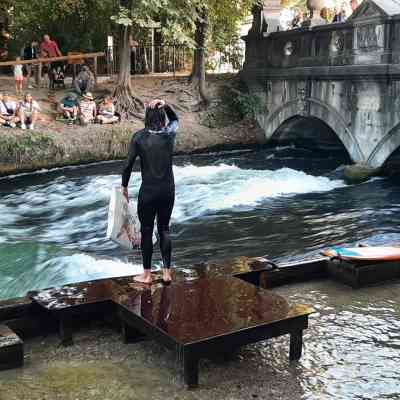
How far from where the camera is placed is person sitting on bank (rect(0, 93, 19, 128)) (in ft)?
62.1

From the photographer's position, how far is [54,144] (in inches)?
752

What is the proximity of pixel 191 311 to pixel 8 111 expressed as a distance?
15.5 metres

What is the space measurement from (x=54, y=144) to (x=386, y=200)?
9.64 metres

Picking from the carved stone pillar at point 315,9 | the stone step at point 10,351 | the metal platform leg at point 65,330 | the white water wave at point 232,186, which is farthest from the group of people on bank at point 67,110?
the stone step at point 10,351

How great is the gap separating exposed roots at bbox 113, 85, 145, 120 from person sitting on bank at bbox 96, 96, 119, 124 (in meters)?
0.43

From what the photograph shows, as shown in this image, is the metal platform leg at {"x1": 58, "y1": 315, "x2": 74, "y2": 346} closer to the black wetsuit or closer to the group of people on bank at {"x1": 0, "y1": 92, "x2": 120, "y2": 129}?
the black wetsuit

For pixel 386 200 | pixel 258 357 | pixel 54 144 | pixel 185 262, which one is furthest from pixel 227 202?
pixel 258 357

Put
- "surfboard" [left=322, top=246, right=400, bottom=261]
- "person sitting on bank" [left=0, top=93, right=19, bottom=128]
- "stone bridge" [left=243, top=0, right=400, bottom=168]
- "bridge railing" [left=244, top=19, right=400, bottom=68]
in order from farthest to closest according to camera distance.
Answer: "person sitting on bank" [left=0, top=93, right=19, bottom=128], "stone bridge" [left=243, top=0, right=400, bottom=168], "bridge railing" [left=244, top=19, right=400, bottom=68], "surfboard" [left=322, top=246, right=400, bottom=261]

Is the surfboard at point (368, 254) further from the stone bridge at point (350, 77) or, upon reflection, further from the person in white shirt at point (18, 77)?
the person in white shirt at point (18, 77)

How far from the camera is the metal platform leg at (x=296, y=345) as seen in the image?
520 cm

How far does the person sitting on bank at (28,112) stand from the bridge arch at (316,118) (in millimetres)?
8014

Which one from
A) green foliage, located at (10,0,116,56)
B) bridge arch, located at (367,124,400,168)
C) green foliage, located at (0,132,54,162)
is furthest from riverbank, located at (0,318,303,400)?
green foliage, located at (10,0,116,56)

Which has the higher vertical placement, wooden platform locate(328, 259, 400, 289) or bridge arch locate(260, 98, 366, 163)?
bridge arch locate(260, 98, 366, 163)

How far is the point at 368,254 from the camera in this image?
741 centimetres
